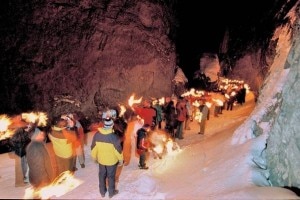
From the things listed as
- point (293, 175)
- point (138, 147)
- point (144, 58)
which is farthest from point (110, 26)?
point (293, 175)

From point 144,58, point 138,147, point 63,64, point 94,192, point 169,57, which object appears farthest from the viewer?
point 169,57

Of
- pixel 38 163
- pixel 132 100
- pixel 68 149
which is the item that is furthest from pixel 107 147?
pixel 132 100

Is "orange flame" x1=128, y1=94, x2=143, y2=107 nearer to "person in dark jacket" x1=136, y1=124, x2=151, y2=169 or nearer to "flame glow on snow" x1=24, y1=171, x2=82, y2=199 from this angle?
"person in dark jacket" x1=136, y1=124, x2=151, y2=169

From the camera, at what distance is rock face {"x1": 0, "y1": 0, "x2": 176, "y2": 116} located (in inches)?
645

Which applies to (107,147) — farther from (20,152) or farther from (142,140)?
(20,152)

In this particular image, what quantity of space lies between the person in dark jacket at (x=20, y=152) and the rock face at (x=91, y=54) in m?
7.76

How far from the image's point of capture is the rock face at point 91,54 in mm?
16391

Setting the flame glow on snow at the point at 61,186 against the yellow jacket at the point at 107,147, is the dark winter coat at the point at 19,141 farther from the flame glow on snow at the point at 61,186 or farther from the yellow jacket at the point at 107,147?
the yellow jacket at the point at 107,147

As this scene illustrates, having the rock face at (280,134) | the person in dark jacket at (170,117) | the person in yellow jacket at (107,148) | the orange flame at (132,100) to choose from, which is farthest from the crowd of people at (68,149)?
the orange flame at (132,100)

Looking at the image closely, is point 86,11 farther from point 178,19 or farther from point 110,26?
point 178,19

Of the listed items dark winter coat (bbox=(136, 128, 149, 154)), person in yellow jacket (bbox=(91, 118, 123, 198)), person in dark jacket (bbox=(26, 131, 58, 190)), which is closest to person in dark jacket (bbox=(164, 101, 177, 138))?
dark winter coat (bbox=(136, 128, 149, 154))

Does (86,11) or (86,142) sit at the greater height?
(86,11)

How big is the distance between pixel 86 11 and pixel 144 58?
14.0 feet

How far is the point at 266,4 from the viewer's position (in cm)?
3250
